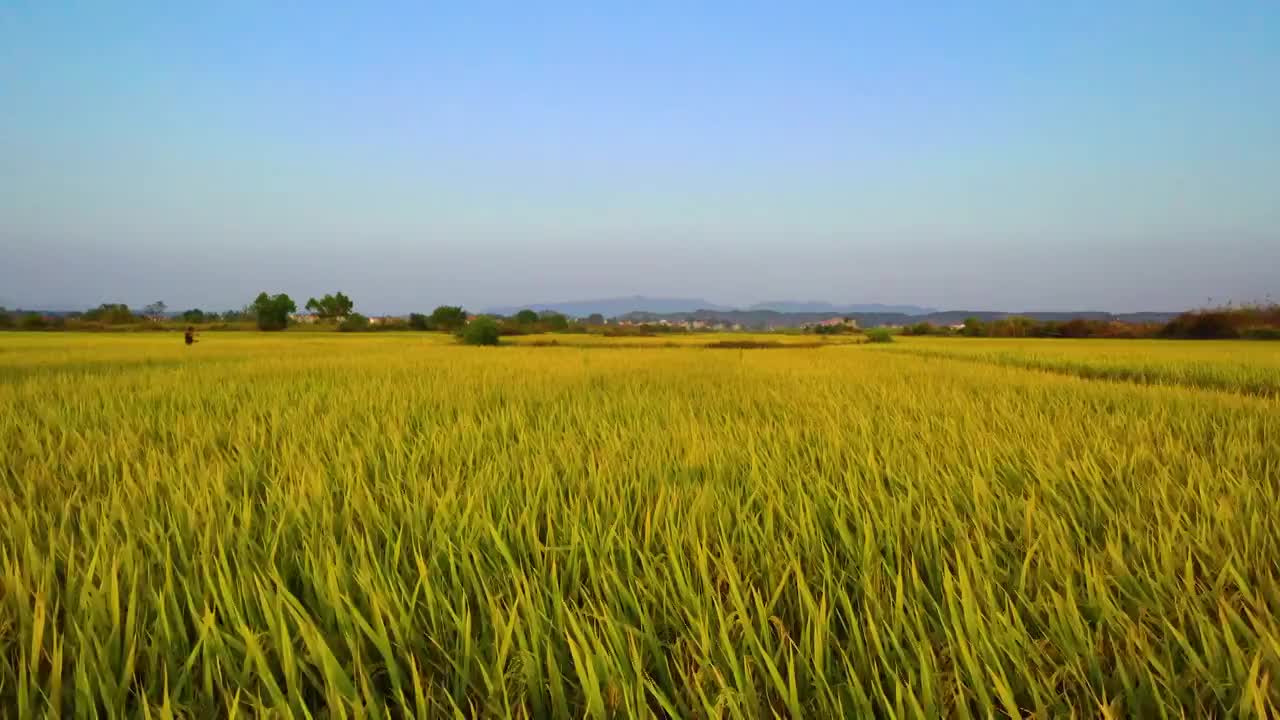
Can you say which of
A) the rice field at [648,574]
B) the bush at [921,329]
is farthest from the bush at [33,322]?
the bush at [921,329]

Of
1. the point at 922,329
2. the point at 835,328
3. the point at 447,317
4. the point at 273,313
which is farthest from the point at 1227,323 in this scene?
the point at 273,313

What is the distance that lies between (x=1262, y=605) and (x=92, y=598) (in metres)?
2.10

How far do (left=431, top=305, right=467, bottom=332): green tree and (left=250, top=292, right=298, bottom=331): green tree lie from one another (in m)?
10.3

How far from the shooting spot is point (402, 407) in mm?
3992

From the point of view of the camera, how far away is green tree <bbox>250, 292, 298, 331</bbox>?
3958 centimetres

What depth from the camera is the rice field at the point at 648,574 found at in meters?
0.83

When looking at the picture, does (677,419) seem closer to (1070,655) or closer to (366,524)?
(366,524)

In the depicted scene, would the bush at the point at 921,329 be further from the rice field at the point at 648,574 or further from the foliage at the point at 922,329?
the rice field at the point at 648,574

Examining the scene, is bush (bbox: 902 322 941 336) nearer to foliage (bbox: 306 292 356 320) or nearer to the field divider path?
the field divider path

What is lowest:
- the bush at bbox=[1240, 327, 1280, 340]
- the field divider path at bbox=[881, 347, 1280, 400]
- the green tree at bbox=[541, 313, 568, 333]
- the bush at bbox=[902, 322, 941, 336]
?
the field divider path at bbox=[881, 347, 1280, 400]

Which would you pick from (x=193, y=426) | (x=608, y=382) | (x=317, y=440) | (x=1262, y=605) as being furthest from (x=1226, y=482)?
(x=608, y=382)

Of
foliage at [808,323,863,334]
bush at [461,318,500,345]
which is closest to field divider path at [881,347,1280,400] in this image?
bush at [461,318,500,345]

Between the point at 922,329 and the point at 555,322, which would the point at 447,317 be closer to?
the point at 555,322

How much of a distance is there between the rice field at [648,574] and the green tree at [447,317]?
42.0 metres
